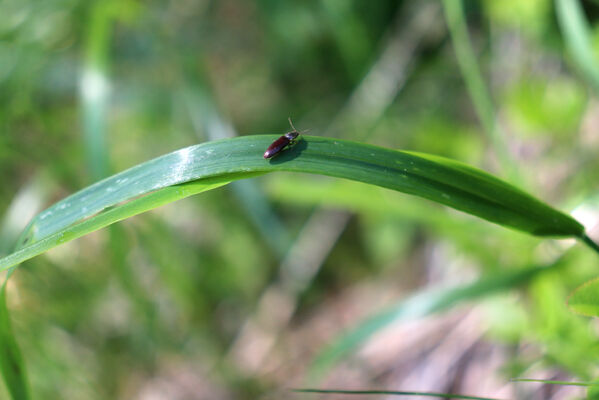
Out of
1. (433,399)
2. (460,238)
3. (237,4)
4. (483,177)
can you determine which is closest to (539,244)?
(460,238)

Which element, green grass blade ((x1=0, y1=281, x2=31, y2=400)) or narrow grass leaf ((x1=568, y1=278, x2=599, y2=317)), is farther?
green grass blade ((x1=0, y1=281, x2=31, y2=400))

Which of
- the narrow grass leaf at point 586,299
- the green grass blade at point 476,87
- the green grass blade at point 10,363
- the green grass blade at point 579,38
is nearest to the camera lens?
the narrow grass leaf at point 586,299

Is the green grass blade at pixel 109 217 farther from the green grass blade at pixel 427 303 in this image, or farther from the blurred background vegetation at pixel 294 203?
the green grass blade at pixel 427 303

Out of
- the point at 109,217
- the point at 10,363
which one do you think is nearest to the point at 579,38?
the point at 109,217

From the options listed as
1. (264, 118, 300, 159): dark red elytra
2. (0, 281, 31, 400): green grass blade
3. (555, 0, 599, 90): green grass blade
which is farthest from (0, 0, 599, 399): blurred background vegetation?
(0, 281, 31, 400): green grass blade

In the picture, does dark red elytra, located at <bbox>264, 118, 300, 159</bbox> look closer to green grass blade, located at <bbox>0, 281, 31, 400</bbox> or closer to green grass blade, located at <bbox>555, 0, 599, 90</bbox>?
green grass blade, located at <bbox>0, 281, 31, 400</bbox>

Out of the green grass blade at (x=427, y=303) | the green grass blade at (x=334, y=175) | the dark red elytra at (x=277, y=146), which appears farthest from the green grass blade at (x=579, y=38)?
the dark red elytra at (x=277, y=146)
